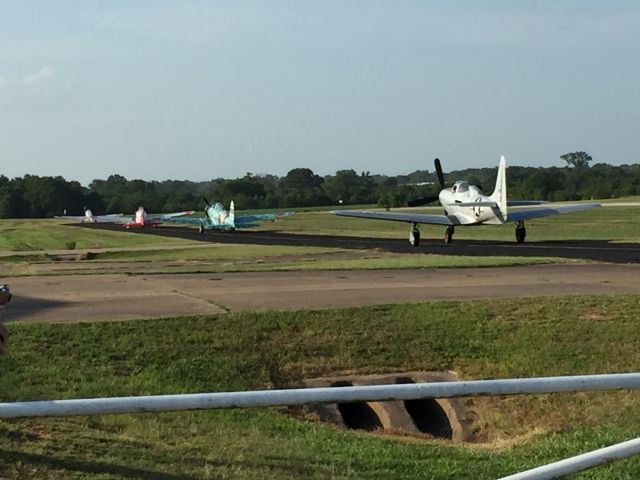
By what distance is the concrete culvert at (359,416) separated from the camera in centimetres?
1111

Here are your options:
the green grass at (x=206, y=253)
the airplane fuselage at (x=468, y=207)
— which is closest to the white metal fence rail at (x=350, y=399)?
the green grass at (x=206, y=253)

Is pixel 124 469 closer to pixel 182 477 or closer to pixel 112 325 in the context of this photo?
pixel 182 477

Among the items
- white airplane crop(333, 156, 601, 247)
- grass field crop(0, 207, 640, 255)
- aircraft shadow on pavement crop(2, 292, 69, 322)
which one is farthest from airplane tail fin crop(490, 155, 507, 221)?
aircraft shadow on pavement crop(2, 292, 69, 322)

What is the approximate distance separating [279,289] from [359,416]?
6394 mm

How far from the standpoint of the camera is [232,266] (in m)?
24.4

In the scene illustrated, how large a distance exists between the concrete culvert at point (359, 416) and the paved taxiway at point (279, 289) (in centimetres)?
336

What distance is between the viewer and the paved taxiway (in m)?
14.8

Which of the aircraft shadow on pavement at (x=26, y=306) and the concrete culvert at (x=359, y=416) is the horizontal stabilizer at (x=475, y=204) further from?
the concrete culvert at (x=359, y=416)

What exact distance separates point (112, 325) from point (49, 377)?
7.91ft

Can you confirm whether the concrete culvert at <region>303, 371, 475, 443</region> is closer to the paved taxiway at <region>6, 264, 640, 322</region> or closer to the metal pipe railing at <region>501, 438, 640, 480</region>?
the paved taxiway at <region>6, 264, 640, 322</region>

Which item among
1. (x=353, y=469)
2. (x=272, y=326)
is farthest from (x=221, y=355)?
(x=353, y=469)

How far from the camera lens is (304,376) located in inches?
464

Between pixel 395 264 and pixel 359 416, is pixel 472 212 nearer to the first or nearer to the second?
pixel 395 264

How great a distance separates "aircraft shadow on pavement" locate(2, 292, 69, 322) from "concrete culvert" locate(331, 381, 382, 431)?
17.2 ft
